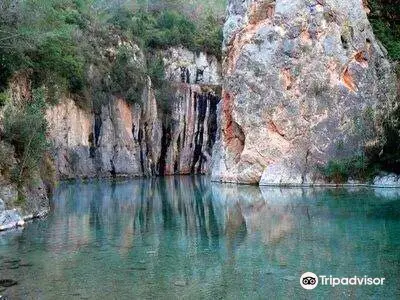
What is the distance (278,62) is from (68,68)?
14.9 m

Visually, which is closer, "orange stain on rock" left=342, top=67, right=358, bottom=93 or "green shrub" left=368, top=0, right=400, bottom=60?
"orange stain on rock" left=342, top=67, right=358, bottom=93

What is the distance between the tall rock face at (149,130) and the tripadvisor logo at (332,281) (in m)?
34.9

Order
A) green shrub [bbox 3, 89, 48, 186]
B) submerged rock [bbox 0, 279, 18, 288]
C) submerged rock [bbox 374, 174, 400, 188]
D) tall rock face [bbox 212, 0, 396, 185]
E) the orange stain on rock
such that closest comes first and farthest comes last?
submerged rock [bbox 0, 279, 18, 288] → green shrub [bbox 3, 89, 48, 186] → submerged rock [bbox 374, 174, 400, 188] → tall rock face [bbox 212, 0, 396, 185] → the orange stain on rock

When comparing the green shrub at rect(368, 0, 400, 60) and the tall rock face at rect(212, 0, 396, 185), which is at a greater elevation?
the green shrub at rect(368, 0, 400, 60)

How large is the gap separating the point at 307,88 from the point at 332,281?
1076 inches

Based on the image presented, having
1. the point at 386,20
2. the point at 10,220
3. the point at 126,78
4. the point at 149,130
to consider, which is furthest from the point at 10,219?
the point at 149,130

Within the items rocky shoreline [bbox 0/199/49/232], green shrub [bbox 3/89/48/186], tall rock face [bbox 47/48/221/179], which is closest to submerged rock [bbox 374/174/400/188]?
green shrub [bbox 3/89/48/186]

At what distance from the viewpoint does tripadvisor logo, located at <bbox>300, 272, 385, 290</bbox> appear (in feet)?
35.0

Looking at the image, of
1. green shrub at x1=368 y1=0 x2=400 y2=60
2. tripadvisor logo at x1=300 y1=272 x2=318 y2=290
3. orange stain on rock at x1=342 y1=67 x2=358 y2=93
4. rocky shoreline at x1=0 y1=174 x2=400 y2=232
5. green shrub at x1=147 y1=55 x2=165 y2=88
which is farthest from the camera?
green shrub at x1=147 y1=55 x2=165 y2=88

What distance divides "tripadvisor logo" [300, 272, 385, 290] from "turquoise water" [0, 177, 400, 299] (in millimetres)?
182

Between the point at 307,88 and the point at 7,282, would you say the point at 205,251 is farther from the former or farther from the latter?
the point at 307,88

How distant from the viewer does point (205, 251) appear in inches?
565

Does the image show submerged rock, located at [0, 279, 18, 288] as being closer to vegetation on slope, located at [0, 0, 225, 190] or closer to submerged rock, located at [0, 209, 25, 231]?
submerged rock, located at [0, 209, 25, 231]

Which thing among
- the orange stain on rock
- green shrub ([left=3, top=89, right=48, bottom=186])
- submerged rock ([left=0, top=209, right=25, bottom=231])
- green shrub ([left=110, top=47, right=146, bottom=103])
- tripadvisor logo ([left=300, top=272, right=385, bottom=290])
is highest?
green shrub ([left=110, top=47, right=146, bottom=103])
